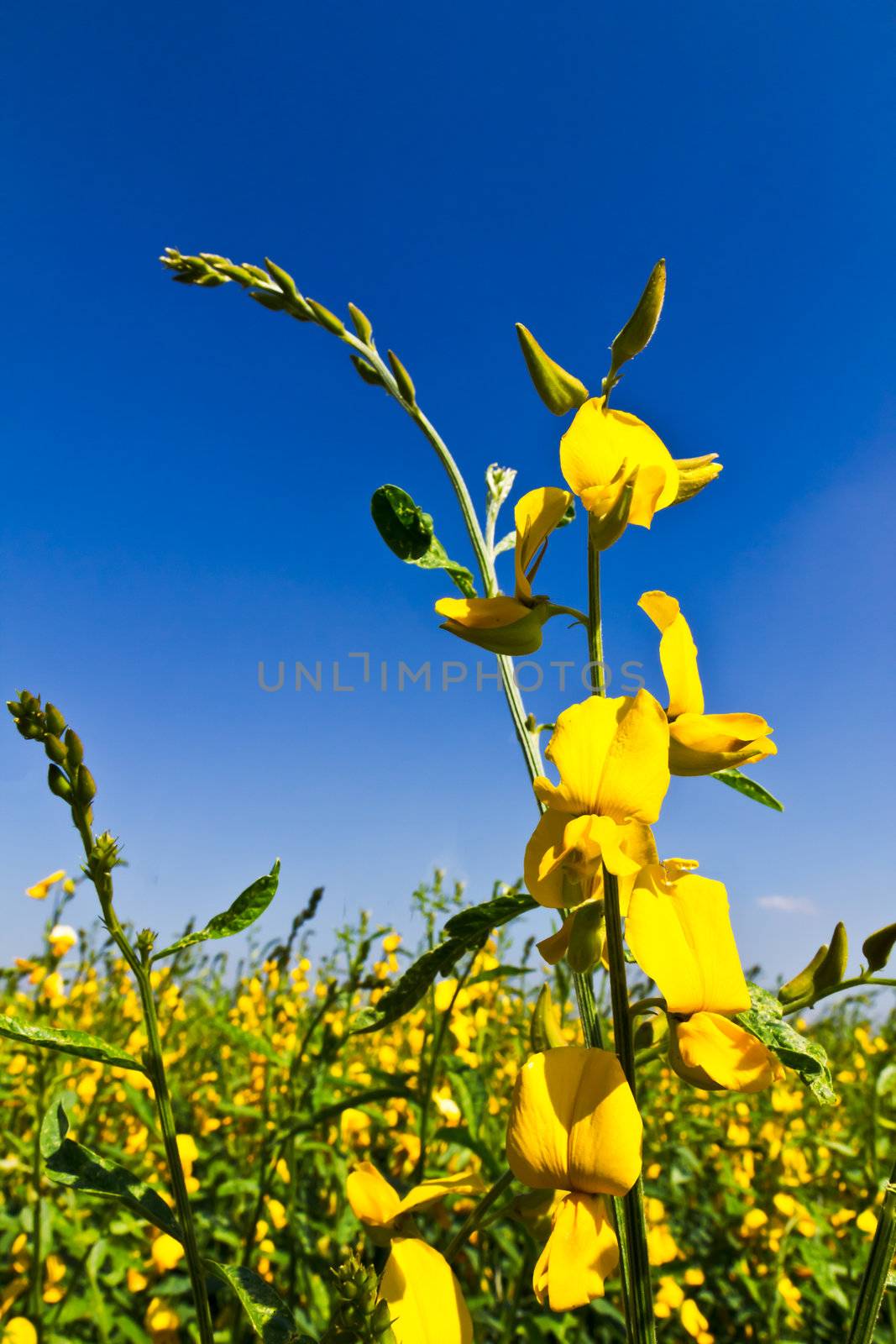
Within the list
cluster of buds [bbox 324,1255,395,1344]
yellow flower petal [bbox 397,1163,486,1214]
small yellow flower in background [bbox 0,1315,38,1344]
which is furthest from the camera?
small yellow flower in background [bbox 0,1315,38,1344]

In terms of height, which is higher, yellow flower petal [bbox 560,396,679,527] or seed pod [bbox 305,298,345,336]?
seed pod [bbox 305,298,345,336]

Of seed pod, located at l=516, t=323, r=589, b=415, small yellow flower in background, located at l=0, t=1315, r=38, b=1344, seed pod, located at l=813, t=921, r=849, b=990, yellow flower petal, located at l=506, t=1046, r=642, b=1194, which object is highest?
seed pod, located at l=516, t=323, r=589, b=415

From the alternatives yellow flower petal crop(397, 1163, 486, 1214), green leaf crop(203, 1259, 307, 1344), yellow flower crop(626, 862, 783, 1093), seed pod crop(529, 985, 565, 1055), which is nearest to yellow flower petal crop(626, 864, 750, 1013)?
yellow flower crop(626, 862, 783, 1093)

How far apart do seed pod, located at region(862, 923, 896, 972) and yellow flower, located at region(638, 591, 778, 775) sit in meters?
0.20

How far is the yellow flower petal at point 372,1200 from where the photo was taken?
64 centimetres

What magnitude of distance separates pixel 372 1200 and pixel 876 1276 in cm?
36

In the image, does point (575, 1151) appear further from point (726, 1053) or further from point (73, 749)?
point (73, 749)

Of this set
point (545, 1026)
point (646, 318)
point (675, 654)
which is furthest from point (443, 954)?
point (646, 318)

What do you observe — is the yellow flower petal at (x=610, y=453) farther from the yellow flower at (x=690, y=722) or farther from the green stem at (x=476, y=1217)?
the green stem at (x=476, y=1217)

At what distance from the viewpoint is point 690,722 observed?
0.61 m

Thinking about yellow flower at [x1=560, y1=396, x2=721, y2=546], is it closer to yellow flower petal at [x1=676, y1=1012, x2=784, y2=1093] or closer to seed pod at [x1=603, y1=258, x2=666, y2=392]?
seed pod at [x1=603, y1=258, x2=666, y2=392]

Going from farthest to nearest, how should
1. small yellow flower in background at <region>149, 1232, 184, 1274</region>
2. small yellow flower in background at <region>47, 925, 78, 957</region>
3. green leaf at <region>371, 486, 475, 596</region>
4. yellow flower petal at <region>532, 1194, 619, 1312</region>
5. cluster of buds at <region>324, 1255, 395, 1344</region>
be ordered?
small yellow flower in background at <region>47, 925, 78, 957</region>, small yellow flower in background at <region>149, 1232, 184, 1274</region>, green leaf at <region>371, 486, 475, 596</region>, yellow flower petal at <region>532, 1194, 619, 1312</region>, cluster of buds at <region>324, 1255, 395, 1344</region>

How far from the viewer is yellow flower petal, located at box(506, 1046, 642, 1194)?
21.4 inches

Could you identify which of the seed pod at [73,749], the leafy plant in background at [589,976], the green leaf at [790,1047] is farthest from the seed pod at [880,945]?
the seed pod at [73,749]
